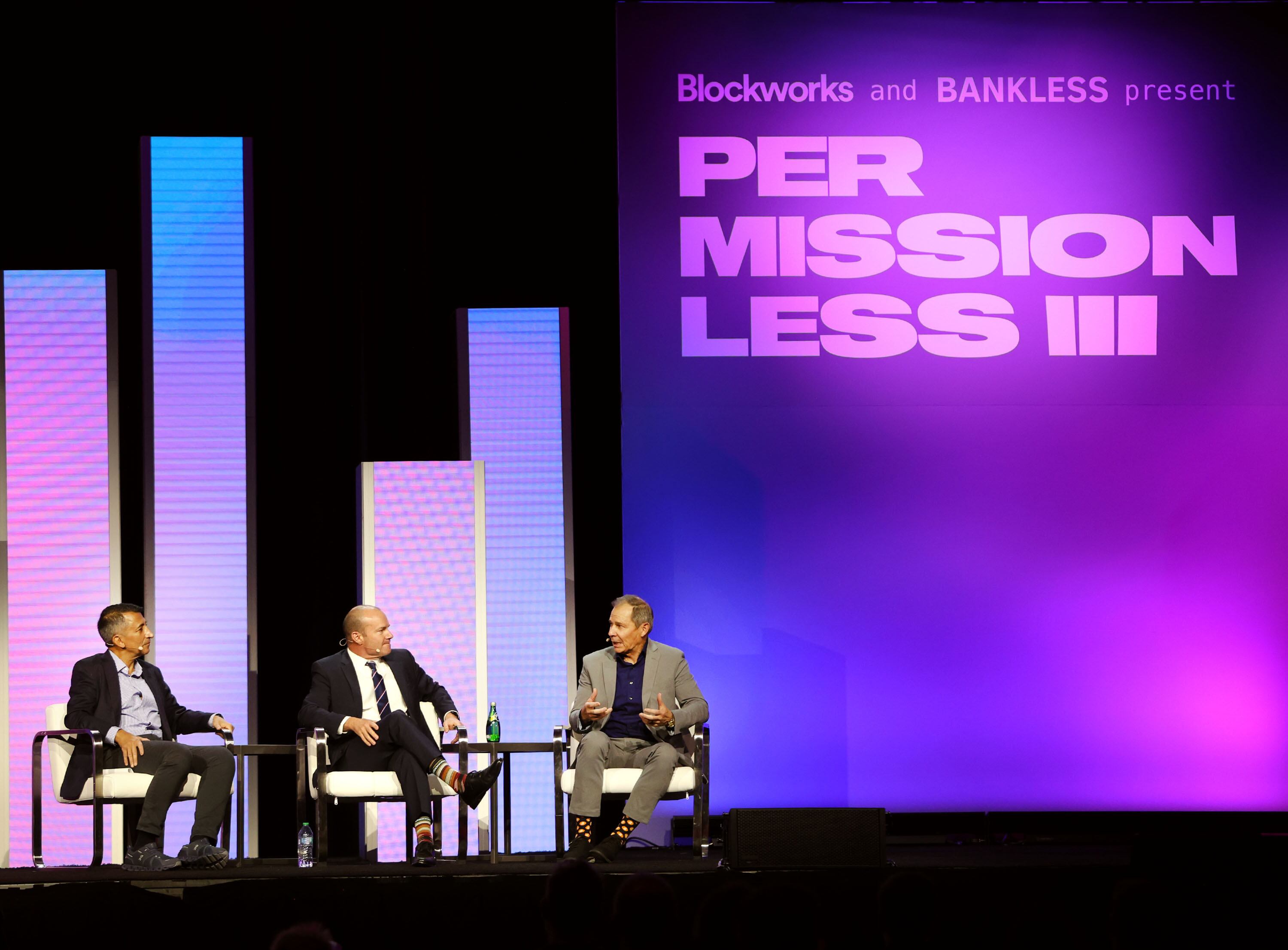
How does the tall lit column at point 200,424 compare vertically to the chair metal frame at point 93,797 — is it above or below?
above

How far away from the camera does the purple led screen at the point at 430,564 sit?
5445 mm

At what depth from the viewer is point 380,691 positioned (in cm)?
518

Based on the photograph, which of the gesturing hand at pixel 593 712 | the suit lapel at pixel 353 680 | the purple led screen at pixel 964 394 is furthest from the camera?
the purple led screen at pixel 964 394

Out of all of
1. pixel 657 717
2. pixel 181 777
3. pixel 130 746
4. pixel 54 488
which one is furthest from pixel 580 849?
pixel 54 488

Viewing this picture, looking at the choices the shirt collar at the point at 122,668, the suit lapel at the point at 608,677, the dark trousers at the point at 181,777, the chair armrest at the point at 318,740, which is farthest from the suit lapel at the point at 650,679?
the shirt collar at the point at 122,668

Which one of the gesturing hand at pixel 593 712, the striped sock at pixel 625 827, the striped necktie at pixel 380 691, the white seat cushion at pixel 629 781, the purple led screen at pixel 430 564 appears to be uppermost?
the purple led screen at pixel 430 564

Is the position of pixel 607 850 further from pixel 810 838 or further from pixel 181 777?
pixel 181 777

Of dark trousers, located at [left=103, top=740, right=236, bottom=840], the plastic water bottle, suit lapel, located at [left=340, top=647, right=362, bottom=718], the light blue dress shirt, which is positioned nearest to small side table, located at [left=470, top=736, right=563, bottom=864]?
suit lapel, located at [left=340, top=647, right=362, bottom=718]

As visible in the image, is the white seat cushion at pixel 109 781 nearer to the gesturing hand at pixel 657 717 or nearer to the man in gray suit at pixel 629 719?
the man in gray suit at pixel 629 719

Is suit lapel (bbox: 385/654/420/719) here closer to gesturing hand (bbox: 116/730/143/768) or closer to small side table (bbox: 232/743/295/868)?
small side table (bbox: 232/743/295/868)

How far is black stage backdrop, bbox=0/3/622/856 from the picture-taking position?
5.92m

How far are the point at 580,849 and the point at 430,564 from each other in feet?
4.28

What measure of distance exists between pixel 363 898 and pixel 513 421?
87.4 inches

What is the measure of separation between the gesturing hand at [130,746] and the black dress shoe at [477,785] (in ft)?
3.68
